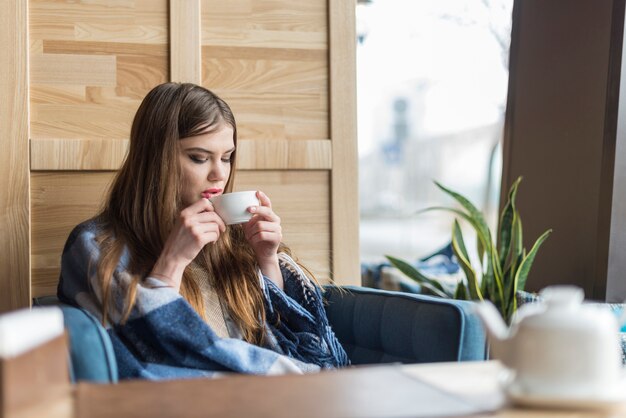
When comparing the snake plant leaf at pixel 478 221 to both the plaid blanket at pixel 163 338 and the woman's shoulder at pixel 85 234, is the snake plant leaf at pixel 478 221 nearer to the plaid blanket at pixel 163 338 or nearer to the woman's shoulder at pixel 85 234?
the plaid blanket at pixel 163 338

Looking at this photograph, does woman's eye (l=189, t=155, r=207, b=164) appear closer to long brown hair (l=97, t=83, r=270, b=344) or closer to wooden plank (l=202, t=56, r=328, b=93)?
long brown hair (l=97, t=83, r=270, b=344)

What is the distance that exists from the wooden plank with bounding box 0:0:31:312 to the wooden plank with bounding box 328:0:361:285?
799 mm

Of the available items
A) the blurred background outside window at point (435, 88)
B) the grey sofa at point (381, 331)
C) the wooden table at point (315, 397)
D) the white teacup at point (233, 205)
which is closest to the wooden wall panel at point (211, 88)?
the blurred background outside window at point (435, 88)

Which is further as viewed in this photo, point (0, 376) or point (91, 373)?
point (91, 373)

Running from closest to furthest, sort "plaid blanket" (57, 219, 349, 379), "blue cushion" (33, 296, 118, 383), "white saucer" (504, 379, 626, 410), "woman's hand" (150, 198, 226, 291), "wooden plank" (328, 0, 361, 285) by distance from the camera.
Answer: "white saucer" (504, 379, 626, 410) → "blue cushion" (33, 296, 118, 383) → "plaid blanket" (57, 219, 349, 379) → "woman's hand" (150, 198, 226, 291) → "wooden plank" (328, 0, 361, 285)

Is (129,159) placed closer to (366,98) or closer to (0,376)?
(0,376)

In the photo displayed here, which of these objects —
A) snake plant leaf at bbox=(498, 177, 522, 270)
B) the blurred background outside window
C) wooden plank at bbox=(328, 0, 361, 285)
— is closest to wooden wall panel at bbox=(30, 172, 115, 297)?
wooden plank at bbox=(328, 0, 361, 285)

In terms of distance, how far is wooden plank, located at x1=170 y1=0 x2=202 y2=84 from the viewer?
2.15m

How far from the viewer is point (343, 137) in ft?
7.45

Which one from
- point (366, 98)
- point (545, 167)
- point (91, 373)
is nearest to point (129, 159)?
point (91, 373)

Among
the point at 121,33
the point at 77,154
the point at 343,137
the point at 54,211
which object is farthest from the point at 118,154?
the point at 343,137

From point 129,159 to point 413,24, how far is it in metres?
3.82

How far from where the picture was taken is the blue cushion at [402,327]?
153 centimetres

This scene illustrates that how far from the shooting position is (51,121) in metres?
2.09
